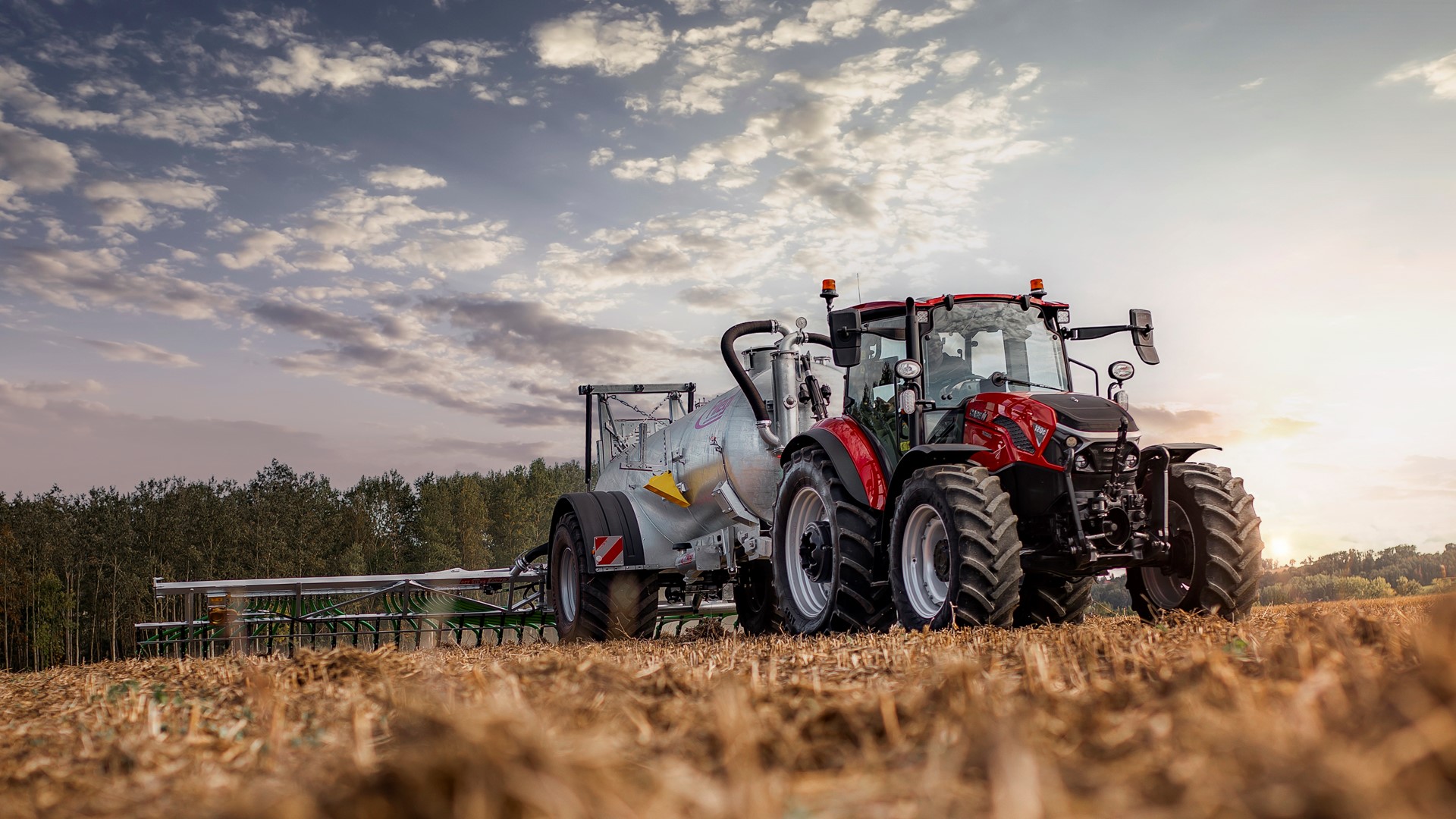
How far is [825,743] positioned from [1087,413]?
5.59m

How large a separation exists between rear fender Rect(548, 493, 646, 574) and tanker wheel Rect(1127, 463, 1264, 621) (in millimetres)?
5481

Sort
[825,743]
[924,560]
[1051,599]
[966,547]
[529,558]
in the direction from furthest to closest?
[529,558] < [1051,599] < [924,560] < [966,547] < [825,743]

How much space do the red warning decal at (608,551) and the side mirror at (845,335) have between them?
4161 millimetres

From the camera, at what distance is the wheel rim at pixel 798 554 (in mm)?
8297

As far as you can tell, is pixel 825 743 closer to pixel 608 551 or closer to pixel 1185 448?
pixel 1185 448

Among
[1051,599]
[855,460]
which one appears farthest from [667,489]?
[1051,599]

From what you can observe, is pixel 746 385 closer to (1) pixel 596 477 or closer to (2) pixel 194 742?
(1) pixel 596 477

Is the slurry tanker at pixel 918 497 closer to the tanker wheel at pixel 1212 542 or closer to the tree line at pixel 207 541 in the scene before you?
the tanker wheel at pixel 1212 542

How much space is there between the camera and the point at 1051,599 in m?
8.09

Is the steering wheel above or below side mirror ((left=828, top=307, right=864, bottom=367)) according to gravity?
below

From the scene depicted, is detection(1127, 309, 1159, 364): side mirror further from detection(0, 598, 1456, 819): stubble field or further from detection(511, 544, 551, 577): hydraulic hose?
detection(511, 544, 551, 577): hydraulic hose

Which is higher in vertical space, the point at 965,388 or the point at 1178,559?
the point at 965,388

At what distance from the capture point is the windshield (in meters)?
7.80

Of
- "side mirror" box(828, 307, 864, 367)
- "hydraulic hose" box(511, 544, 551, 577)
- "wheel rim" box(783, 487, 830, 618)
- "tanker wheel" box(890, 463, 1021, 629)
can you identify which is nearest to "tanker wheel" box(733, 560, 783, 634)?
"wheel rim" box(783, 487, 830, 618)
